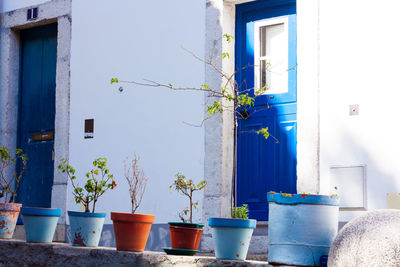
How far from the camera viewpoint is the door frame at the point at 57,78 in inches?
295

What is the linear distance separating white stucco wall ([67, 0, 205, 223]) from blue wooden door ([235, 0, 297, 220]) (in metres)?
0.39

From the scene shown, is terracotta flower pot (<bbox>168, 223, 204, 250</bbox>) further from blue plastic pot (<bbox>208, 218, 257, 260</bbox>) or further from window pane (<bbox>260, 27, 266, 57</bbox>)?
window pane (<bbox>260, 27, 266, 57</bbox>)

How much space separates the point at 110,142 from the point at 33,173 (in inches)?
49.7

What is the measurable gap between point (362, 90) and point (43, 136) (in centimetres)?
378

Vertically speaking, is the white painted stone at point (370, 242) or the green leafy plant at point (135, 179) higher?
the green leafy plant at point (135, 179)

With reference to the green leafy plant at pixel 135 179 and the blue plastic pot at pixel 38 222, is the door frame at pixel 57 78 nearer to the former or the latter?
the green leafy plant at pixel 135 179

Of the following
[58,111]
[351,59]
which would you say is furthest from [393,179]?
[58,111]

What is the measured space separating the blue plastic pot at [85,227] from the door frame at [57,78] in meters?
2.27

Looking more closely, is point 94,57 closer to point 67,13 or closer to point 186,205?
point 67,13

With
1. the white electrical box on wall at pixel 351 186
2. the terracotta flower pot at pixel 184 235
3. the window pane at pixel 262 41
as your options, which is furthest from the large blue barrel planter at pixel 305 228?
the window pane at pixel 262 41

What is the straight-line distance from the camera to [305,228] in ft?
12.4

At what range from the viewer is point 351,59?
564 centimetres

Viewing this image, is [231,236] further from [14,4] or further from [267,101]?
[14,4]

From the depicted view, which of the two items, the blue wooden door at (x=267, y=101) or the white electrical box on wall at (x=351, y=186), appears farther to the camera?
the blue wooden door at (x=267, y=101)
